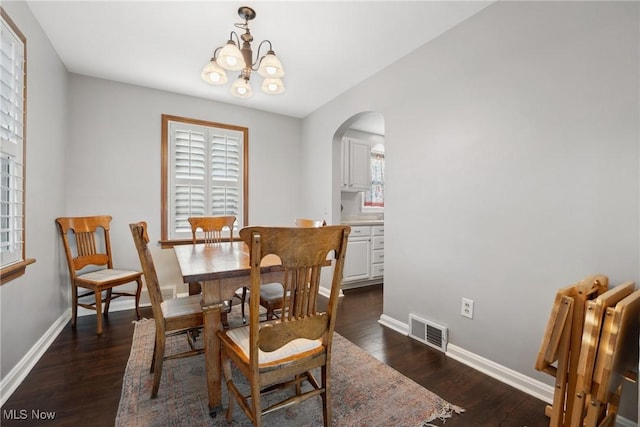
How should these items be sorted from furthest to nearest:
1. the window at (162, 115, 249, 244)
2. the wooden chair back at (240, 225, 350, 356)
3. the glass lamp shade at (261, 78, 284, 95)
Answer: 1. the window at (162, 115, 249, 244)
2. the glass lamp shade at (261, 78, 284, 95)
3. the wooden chair back at (240, 225, 350, 356)

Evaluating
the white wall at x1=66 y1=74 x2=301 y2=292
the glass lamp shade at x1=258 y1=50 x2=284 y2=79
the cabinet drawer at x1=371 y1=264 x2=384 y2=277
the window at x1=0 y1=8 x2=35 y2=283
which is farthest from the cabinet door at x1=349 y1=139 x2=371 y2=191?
the window at x1=0 y1=8 x2=35 y2=283

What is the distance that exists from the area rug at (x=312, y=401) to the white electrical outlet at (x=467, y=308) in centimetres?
64

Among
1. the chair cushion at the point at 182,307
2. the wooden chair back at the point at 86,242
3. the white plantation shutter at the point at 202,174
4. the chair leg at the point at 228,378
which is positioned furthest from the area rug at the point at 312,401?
the white plantation shutter at the point at 202,174

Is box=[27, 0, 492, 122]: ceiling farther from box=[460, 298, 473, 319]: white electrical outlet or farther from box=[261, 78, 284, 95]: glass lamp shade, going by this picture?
box=[460, 298, 473, 319]: white electrical outlet

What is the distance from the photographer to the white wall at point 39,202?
1746 mm

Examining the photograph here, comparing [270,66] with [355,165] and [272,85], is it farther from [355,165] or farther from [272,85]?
[355,165]

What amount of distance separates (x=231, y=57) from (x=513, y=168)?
6.10 feet

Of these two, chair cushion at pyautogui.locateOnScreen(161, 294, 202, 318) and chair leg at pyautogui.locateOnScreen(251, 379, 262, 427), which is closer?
chair leg at pyautogui.locateOnScreen(251, 379, 262, 427)

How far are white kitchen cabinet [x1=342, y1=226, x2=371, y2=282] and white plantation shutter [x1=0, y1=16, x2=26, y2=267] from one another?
302cm

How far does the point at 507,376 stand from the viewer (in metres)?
1.82

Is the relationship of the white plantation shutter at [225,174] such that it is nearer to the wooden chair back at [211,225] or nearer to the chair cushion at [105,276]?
the wooden chair back at [211,225]

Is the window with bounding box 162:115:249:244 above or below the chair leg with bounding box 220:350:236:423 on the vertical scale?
above

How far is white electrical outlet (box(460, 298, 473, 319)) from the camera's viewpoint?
2054 millimetres

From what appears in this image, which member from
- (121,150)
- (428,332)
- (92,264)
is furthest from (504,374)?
(121,150)
